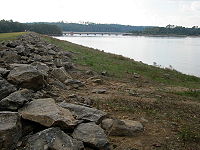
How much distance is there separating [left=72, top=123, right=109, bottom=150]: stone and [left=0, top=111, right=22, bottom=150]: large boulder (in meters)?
1.09

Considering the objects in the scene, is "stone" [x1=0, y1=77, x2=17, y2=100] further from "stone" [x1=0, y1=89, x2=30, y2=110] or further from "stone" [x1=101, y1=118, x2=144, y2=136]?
"stone" [x1=101, y1=118, x2=144, y2=136]

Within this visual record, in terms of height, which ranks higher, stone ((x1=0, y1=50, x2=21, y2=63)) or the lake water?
stone ((x1=0, y1=50, x2=21, y2=63))

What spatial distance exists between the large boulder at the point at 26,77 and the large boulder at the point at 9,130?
2278 mm

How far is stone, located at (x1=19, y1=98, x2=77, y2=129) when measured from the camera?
610cm

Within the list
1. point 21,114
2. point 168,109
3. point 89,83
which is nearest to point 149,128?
point 168,109

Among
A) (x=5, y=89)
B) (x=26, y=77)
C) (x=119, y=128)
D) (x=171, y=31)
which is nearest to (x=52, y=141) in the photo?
(x=119, y=128)

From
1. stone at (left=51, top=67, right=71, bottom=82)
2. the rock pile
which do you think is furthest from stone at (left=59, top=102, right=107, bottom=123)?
stone at (left=51, top=67, right=71, bottom=82)

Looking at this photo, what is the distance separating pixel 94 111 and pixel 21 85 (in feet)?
6.72

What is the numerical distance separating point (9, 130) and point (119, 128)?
268cm

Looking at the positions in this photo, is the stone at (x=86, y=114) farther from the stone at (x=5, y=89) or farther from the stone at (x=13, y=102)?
the stone at (x=5, y=89)

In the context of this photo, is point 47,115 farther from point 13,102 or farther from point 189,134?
point 189,134

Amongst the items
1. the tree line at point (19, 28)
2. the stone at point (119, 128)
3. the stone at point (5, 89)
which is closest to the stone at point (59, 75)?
the stone at point (5, 89)

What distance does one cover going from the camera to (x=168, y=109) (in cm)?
1005

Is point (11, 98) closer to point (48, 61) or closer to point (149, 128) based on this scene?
point (149, 128)
